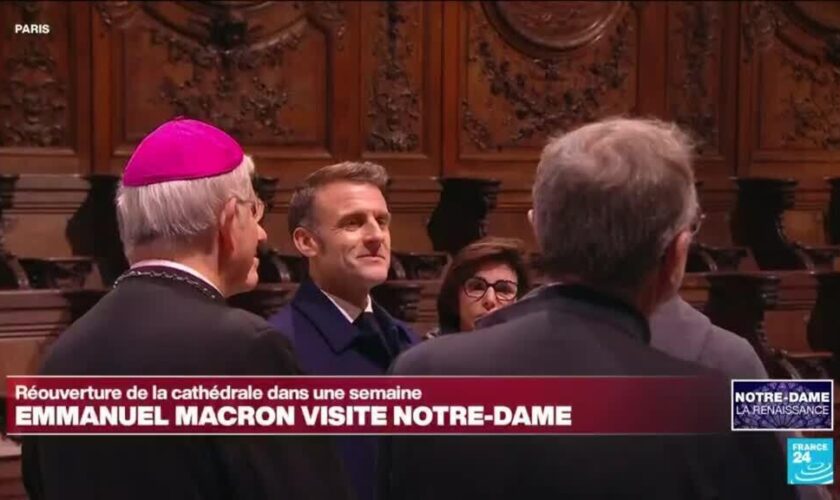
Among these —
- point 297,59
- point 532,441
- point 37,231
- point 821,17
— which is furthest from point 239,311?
point 297,59

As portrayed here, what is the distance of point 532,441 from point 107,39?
342 cm

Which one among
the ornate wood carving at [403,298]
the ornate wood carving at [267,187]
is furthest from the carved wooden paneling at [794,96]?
the ornate wood carving at [267,187]

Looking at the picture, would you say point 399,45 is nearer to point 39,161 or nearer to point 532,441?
point 39,161

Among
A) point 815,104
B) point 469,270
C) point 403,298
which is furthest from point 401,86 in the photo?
point 469,270

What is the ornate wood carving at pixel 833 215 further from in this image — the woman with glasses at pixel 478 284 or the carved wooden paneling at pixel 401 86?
the carved wooden paneling at pixel 401 86

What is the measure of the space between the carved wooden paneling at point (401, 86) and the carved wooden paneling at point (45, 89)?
940mm

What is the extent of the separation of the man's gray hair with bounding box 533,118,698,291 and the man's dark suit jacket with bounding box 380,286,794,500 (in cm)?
3

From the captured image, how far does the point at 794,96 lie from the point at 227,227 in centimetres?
156

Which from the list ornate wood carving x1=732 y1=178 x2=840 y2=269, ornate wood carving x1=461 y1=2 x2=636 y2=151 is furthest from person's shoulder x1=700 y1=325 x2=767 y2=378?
ornate wood carving x1=461 y1=2 x2=636 y2=151

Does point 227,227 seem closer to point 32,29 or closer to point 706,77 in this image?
point 706,77

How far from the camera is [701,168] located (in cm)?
277

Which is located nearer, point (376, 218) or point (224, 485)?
point (224, 485)

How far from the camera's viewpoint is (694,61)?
14.7ft

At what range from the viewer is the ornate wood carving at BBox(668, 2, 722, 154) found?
4023 mm
